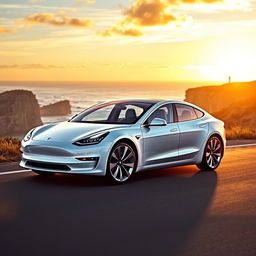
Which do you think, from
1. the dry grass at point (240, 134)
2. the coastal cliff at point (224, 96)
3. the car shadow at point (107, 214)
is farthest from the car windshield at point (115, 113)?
the coastal cliff at point (224, 96)

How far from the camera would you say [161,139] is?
11.0 m

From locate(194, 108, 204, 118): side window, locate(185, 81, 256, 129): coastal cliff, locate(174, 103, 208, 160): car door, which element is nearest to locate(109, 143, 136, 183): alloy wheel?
locate(174, 103, 208, 160): car door

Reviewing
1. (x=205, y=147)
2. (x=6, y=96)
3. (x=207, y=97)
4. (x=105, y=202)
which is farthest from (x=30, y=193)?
(x=6, y=96)

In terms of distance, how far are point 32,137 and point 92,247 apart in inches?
185

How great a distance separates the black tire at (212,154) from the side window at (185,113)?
24.3 inches

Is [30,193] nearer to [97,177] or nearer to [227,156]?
[97,177]

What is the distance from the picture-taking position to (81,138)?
33.1ft

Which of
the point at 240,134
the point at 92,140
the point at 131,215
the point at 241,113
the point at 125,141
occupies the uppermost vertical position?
the point at 92,140

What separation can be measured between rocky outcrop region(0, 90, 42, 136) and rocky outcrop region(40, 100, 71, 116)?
37530 mm

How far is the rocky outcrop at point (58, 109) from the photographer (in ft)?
568

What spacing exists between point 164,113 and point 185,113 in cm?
68

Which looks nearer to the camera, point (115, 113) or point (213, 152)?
point (115, 113)

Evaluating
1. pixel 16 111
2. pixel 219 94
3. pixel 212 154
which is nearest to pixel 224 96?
pixel 219 94

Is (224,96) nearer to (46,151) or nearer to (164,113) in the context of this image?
(164,113)
